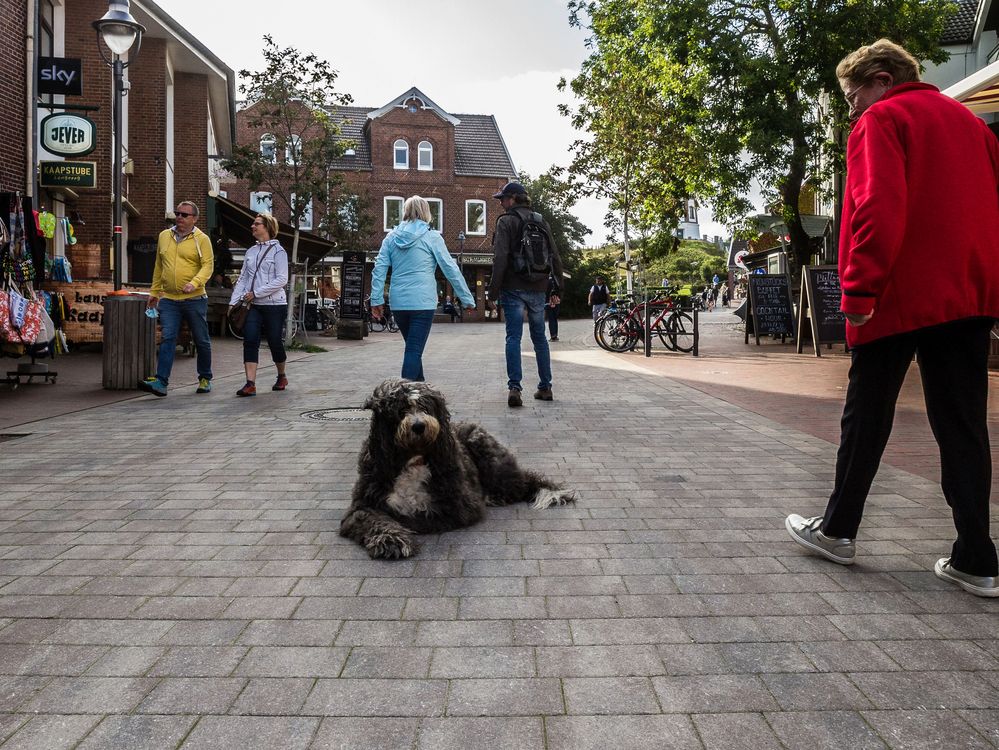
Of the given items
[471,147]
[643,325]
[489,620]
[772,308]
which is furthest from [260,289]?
[471,147]

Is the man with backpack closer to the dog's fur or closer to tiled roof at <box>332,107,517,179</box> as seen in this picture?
the dog's fur

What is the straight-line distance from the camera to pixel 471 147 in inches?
1786

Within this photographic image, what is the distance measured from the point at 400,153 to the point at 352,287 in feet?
74.1

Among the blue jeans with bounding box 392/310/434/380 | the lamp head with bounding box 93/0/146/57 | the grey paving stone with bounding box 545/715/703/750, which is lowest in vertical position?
the grey paving stone with bounding box 545/715/703/750

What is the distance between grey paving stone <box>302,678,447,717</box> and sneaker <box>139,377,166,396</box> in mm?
7253

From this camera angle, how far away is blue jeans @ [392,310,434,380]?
6828 millimetres

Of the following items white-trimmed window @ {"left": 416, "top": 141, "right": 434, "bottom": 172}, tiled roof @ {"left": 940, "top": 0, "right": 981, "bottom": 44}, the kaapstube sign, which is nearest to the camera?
the kaapstube sign

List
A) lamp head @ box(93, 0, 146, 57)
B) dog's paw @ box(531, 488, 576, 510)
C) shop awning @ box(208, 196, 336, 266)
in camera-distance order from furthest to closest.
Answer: shop awning @ box(208, 196, 336, 266) → lamp head @ box(93, 0, 146, 57) → dog's paw @ box(531, 488, 576, 510)

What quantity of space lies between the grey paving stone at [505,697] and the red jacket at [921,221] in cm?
180

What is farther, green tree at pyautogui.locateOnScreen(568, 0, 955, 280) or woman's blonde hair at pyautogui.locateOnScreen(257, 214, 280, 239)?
green tree at pyautogui.locateOnScreen(568, 0, 955, 280)

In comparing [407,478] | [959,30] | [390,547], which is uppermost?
[959,30]

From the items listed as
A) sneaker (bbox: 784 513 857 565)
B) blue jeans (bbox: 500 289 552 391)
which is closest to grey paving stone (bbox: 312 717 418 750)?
sneaker (bbox: 784 513 857 565)

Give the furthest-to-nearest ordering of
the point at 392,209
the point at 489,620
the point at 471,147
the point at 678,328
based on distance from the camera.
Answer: the point at 471,147 < the point at 392,209 < the point at 678,328 < the point at 489,620

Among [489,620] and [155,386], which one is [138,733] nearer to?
[489,620]
